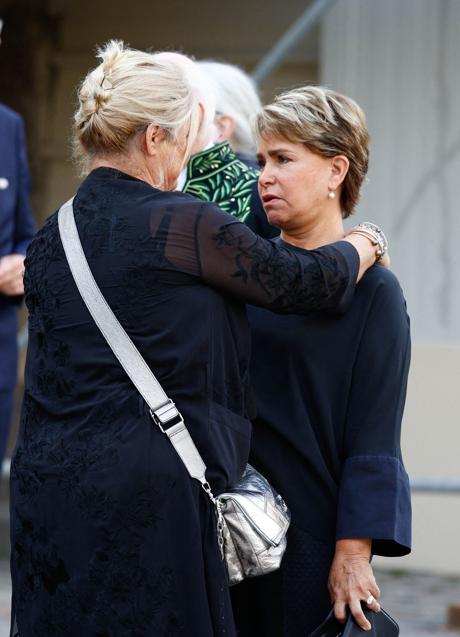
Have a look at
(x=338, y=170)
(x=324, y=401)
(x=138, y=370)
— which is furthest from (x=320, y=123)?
(x=138, y=370)

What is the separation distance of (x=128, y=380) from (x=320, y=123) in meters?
0.72

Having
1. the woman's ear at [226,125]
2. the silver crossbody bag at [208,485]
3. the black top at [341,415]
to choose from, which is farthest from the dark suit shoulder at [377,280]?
the woman's ear at [226,125]

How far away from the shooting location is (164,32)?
7512 millimetres

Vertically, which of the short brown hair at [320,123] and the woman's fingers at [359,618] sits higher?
the short brown hair at [320,123]

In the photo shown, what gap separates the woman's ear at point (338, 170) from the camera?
2787 millimetres

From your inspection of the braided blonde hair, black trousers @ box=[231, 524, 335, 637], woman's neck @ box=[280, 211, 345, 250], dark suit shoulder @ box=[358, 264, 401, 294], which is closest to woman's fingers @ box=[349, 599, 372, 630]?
black trousers @ box=[231, 524, 335, 637]

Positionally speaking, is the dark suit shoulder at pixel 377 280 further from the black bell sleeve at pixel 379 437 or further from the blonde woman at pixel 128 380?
the blonde woman at pixel 128 380

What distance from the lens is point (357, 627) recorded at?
2619mm

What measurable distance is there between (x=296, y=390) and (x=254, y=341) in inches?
6.1

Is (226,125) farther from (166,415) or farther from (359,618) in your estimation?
(359,618)

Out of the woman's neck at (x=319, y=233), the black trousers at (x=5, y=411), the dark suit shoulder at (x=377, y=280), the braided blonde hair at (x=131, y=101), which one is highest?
the braided blonde hair at (x=131, y=101)

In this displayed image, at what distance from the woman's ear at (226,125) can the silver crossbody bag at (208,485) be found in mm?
1524

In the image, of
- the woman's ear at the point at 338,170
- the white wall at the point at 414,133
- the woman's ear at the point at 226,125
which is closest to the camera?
the woman's ear at the point at 338,170

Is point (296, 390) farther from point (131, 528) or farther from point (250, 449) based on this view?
point (131, 528)
